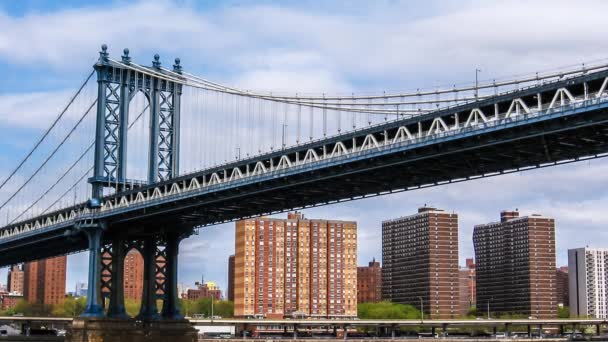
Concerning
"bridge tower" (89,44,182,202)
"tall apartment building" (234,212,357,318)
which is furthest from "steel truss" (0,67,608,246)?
"tall apartment building" (234,212,357,318)

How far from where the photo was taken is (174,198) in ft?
277

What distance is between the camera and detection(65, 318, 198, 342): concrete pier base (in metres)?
89.9

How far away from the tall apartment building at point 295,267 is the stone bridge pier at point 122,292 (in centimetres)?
8628

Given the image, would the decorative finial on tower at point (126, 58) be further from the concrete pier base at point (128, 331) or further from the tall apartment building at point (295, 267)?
the tall apartment building at point (295, 267)


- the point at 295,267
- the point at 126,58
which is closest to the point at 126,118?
the point at 126,58

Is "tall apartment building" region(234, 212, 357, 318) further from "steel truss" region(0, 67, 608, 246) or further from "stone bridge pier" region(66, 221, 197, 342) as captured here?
"steel truss" region(0, 67, 608, 246)

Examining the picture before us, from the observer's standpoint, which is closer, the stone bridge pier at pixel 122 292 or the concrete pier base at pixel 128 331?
the concrete pier base at pixel 128 331

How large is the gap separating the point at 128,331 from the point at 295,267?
99.3 meters

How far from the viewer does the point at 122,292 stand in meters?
Answer: 94.3

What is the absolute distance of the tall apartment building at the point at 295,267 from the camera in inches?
7343

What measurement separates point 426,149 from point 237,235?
125 meters

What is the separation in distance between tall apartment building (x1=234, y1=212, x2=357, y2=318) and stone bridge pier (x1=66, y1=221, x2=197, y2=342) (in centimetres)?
8628

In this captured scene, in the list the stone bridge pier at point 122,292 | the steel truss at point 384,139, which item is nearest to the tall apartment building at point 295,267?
the stone bridge pier at point 122,292

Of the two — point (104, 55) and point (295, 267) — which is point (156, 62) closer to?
point (104, 55)
